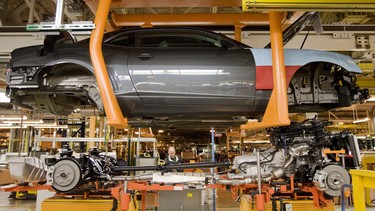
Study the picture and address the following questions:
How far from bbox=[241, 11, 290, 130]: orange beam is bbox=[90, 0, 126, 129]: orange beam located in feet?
4.86

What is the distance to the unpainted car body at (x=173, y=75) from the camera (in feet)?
10.5

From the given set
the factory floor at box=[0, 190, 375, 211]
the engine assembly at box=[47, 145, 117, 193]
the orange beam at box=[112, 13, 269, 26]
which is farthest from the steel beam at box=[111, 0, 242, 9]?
the factory floor at box=[0, 190, 375, 211]

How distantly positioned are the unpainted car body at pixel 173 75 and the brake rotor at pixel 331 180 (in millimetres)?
778

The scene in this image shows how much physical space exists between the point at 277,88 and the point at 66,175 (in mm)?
2477

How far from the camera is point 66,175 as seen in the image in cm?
342

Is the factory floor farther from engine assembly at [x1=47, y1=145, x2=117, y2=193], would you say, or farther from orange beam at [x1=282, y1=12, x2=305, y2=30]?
orange beam at [x1=282, y1=12, x2=305, y2=30]

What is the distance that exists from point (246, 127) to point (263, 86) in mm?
658

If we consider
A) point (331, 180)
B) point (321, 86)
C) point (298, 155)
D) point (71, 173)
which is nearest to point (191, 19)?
point (321, 86)

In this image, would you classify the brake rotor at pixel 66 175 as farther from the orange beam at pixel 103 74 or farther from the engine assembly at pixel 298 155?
the engine assembly at pixel 298 155

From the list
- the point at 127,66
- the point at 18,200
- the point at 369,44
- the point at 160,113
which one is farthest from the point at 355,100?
the point at 18,200

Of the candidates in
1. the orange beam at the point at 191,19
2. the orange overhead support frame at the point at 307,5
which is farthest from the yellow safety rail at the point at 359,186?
the orange beam at the point at 191,19

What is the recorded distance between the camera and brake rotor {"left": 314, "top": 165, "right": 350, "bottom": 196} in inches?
135

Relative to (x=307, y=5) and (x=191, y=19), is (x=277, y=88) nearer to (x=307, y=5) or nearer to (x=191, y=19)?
(x=307, y=5)

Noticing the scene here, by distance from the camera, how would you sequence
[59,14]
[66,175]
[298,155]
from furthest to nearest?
[298,155] < [66,175] < [59,14]
